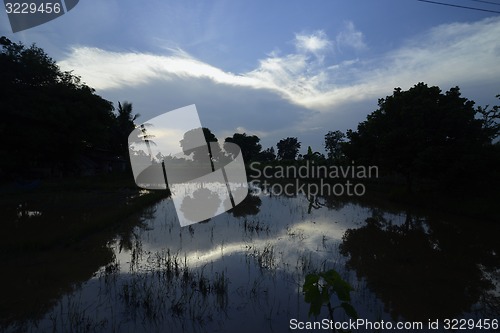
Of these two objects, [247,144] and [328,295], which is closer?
[328,295]

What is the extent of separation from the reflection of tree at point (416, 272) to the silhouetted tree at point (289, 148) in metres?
45.6

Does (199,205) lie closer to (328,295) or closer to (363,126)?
(363,126)

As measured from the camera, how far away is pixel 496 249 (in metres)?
8.38

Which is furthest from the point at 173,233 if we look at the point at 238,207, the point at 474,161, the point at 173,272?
the point at 474,161

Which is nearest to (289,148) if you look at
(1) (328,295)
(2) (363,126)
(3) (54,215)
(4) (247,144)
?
(4) (247,144)

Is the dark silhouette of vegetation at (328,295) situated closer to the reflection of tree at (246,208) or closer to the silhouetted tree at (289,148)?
the reflection of tree at (246,208)

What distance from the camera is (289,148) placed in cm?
5588

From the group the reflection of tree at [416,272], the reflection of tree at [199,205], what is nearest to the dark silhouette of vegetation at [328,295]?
the reflection of tree at [416,272]

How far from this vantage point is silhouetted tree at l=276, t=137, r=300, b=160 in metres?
55.4

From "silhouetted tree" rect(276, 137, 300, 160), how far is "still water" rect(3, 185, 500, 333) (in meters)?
44.6

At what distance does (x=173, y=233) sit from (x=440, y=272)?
23.4ft

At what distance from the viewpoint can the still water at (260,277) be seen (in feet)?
14.5

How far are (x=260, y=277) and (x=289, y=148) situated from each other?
50688 millimetres

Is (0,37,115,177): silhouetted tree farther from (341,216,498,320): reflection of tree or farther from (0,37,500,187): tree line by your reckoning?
(341,216,498,320): reflection of tree
